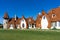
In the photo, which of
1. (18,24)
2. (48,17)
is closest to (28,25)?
(18,24)

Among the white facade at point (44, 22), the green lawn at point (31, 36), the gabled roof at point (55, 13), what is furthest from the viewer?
the white facade at point (44, 22)

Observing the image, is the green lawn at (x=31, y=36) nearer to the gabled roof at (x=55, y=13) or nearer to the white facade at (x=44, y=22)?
the gabled roof at (x=55, y=13)

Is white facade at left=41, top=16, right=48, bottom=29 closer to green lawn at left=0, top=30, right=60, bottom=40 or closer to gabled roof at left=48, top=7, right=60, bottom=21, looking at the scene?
gabled roof at left=48, top=7, right=60, bottom=21

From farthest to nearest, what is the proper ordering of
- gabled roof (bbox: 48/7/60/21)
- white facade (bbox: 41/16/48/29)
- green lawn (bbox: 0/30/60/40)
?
white facade (bbox: 41/16/48/29) < gabled roof (bbox: 48/7/60/21) < green lawn (bbox: 0/30/60/40)

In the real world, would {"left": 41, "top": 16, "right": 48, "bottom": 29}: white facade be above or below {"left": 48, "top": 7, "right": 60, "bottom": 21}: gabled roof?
below

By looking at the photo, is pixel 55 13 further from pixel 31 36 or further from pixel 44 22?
pixel 31 36

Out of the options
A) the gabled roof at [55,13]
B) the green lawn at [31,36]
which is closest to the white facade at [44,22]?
the gabled roof at [55,13]

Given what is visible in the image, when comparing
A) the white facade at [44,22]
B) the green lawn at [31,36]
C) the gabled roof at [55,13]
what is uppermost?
the gabled roof at [55,13]

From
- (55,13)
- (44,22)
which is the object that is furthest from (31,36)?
(44,22)

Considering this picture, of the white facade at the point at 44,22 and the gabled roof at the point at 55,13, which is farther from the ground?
the gabled roof at the point at 55,13

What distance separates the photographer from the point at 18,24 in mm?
76875

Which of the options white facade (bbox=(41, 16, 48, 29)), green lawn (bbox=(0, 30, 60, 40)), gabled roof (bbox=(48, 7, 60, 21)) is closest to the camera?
green lawn (bbox=(0, 30, 60, 40))

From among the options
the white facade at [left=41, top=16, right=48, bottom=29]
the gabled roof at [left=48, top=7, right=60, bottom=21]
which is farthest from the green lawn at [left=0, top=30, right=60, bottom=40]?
the white facade at [left=41, top=16, right=48, bottom=29]

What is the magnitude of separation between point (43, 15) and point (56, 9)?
5192 mm
